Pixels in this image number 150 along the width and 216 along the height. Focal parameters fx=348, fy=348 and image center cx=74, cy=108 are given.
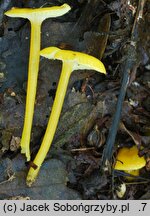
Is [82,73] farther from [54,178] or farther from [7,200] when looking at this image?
[7,200]

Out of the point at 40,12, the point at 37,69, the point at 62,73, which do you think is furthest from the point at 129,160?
the point at 40,12

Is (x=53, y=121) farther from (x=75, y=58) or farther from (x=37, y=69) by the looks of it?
(x=75, y=58)

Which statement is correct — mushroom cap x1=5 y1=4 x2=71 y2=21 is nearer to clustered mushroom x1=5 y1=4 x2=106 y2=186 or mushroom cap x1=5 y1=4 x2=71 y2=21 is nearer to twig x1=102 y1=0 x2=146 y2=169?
clustered mushroom x1=5 y1=4 x2=106 y2=186

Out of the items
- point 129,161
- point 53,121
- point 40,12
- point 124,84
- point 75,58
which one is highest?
point 40,12

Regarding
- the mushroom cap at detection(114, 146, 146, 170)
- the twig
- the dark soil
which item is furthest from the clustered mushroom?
the mushroom cap at detection(114, 146, 146, 170)

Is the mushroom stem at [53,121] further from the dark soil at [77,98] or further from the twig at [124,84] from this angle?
the twig at [124,84]

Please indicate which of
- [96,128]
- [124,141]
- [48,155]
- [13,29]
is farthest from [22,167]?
[13,29]
